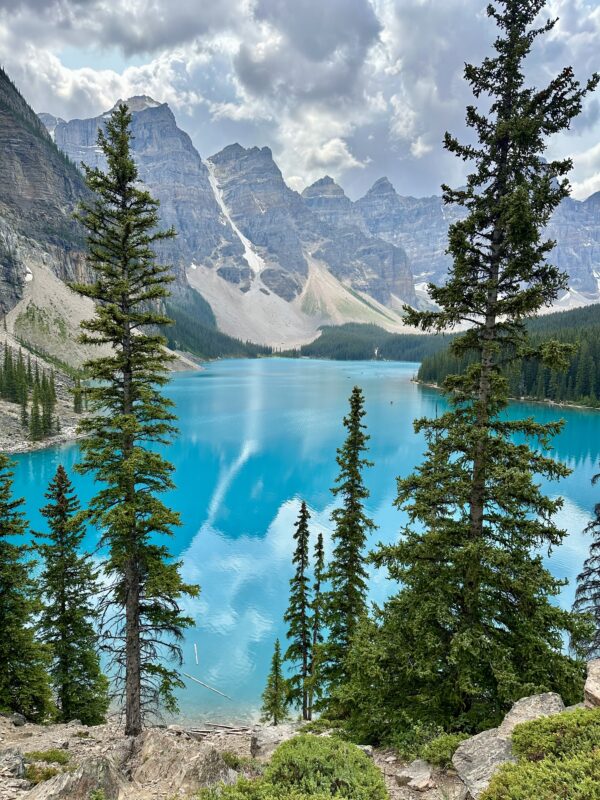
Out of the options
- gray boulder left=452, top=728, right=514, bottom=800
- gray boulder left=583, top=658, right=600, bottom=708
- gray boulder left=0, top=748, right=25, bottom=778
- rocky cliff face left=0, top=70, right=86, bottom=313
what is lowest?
gray boulder left=0, top=748, right=25, bottom=778

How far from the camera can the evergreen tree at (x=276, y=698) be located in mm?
21125

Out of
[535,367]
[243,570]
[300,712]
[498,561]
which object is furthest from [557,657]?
[535,367]

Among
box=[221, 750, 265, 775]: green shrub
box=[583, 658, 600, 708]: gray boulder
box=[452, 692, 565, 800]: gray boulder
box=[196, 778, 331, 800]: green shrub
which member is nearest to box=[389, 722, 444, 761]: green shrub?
box=[452, 692, 565, 800]: gray boulder

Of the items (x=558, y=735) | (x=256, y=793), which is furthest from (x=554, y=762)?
(x=256, y=793)

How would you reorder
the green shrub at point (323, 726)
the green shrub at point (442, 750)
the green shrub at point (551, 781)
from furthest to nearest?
1. the green shrub at point (323, 726)
2. the green shrub at point (442, 750)
3. the green shrub at point (551, 781)

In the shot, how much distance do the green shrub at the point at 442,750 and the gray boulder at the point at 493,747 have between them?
0.43 meters

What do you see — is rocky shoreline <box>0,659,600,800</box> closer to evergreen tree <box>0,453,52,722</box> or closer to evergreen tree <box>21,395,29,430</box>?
evergreen tree <box>0,453,52,722</box>

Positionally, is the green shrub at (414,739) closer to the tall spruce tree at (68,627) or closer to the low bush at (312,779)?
the low bush at (312,779)

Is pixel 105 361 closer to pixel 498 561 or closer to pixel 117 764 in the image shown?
pixel 117 764

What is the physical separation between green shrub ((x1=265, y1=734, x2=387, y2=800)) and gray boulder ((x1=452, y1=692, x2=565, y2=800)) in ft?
5.11

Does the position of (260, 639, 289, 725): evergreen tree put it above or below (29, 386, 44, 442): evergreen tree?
below

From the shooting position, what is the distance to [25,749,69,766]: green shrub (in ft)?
34.8

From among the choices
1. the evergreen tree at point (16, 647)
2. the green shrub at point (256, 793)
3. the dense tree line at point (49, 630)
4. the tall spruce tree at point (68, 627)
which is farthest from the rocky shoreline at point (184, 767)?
the tall spruce tree at point (68, 627)

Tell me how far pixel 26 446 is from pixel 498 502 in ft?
261
